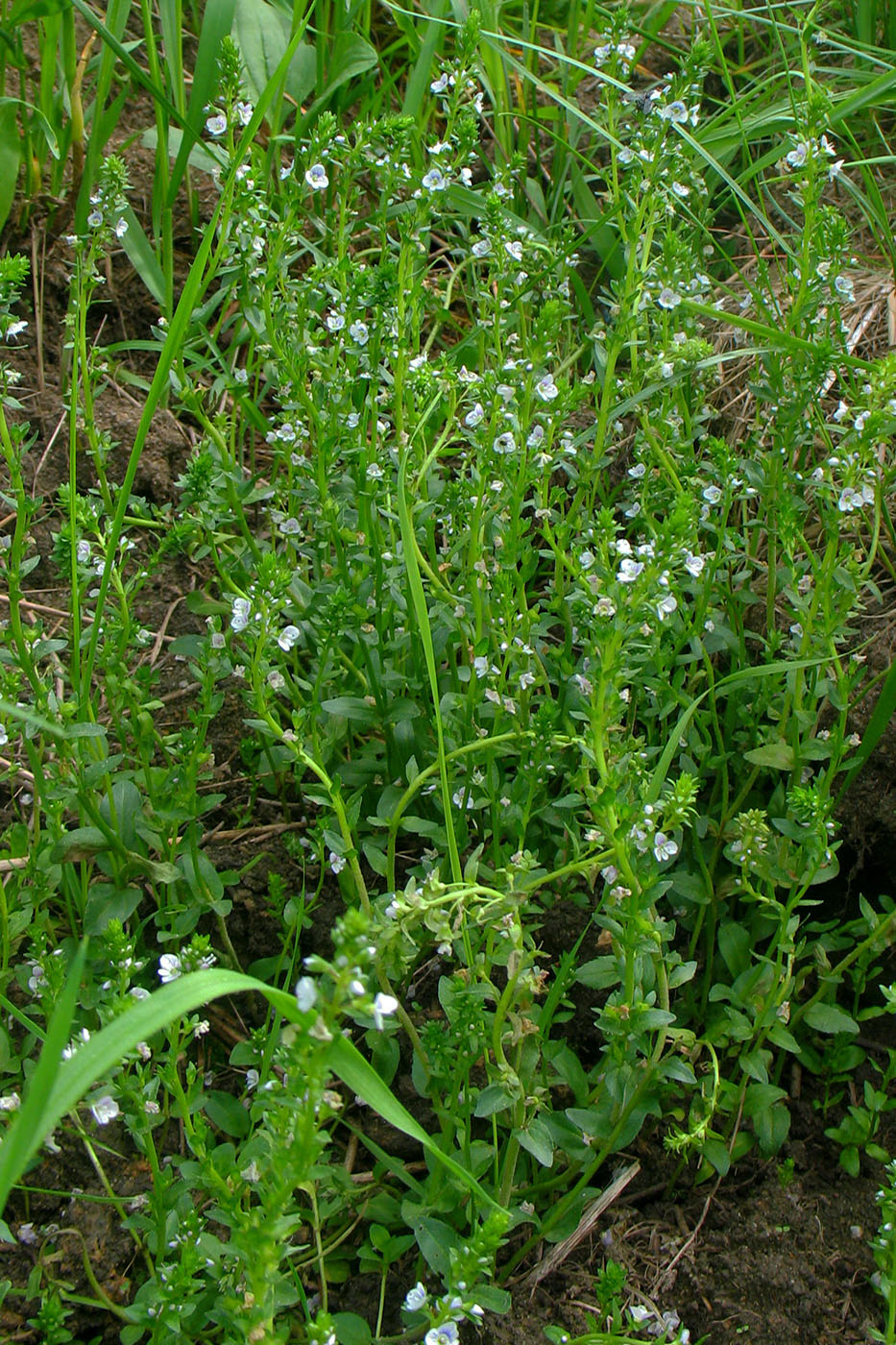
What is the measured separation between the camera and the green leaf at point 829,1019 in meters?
2.24

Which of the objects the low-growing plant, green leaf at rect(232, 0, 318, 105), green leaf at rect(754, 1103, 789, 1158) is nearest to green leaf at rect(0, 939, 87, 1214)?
the low-growing plant

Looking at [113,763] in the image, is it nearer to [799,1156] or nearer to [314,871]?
[314,871]

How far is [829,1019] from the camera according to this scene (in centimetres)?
226

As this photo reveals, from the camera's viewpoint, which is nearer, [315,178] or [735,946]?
[735,946]

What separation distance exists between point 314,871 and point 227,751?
0.41 metres

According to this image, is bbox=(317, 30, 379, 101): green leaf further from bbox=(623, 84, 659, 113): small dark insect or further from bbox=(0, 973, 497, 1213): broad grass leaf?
bbox=(0, 973, 497, 1213): broad grass leaf

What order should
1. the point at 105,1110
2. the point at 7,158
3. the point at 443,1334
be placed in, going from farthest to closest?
the point at 7,158
the point at 105,1110
the point at 443,1334

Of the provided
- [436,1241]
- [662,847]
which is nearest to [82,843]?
[436,1241]

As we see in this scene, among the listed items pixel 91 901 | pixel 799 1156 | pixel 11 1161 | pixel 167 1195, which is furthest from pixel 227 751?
pixel 11 1161

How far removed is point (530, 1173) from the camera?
2168 mm

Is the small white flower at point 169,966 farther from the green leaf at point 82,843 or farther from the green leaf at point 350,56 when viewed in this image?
the green leaf at point 350,56

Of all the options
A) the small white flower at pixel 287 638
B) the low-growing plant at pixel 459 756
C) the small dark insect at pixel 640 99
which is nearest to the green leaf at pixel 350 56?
the low-growing plant at pixel 459 756

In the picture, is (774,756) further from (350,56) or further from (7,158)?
(7,158)

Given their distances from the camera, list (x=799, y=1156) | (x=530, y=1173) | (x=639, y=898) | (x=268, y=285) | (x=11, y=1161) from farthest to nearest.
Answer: (x=268, y=285) → (x=799, y=1156) → (x=530, y=1173) → (x=639, y=898) → (x=11, y=1161)
